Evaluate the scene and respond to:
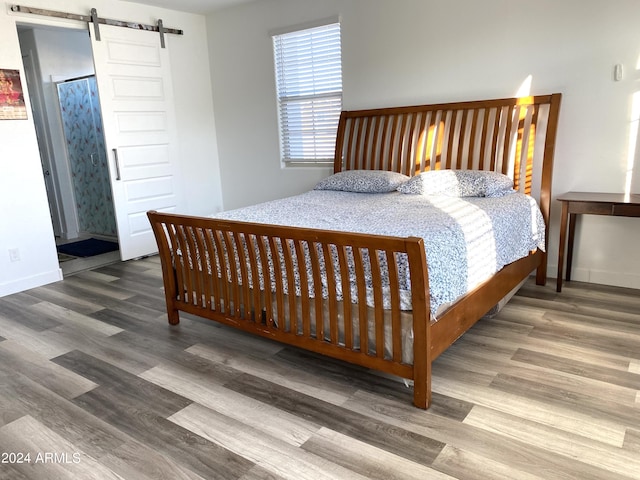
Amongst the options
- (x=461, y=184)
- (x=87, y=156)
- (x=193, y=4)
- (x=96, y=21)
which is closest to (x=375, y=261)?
(x=461, y=184)

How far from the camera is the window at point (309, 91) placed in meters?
4.45

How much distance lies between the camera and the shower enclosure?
557 centimetres

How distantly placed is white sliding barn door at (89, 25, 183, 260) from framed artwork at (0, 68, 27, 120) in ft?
2.25

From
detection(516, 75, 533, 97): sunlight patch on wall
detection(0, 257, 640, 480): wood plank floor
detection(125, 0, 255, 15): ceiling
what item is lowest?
detection(0, 257, 640, 480): wood plank floor

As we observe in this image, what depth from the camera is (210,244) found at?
261 centimetres

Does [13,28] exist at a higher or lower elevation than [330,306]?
higher

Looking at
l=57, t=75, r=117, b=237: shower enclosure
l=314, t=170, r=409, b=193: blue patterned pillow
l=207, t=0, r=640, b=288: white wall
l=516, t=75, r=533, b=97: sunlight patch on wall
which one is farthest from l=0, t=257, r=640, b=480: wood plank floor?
l=57, t=75, r=117, b=237: shower enclosure

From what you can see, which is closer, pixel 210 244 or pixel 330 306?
pixel 330 306

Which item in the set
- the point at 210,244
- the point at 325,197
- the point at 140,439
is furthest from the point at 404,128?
the point at 140,439

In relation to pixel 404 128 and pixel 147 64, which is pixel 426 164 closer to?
pixel 404 128

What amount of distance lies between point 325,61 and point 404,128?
113cm

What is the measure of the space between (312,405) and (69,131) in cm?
528

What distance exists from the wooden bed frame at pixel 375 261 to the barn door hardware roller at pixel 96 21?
92.5 inches

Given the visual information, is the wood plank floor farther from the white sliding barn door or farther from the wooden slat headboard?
the white sliding barn door
